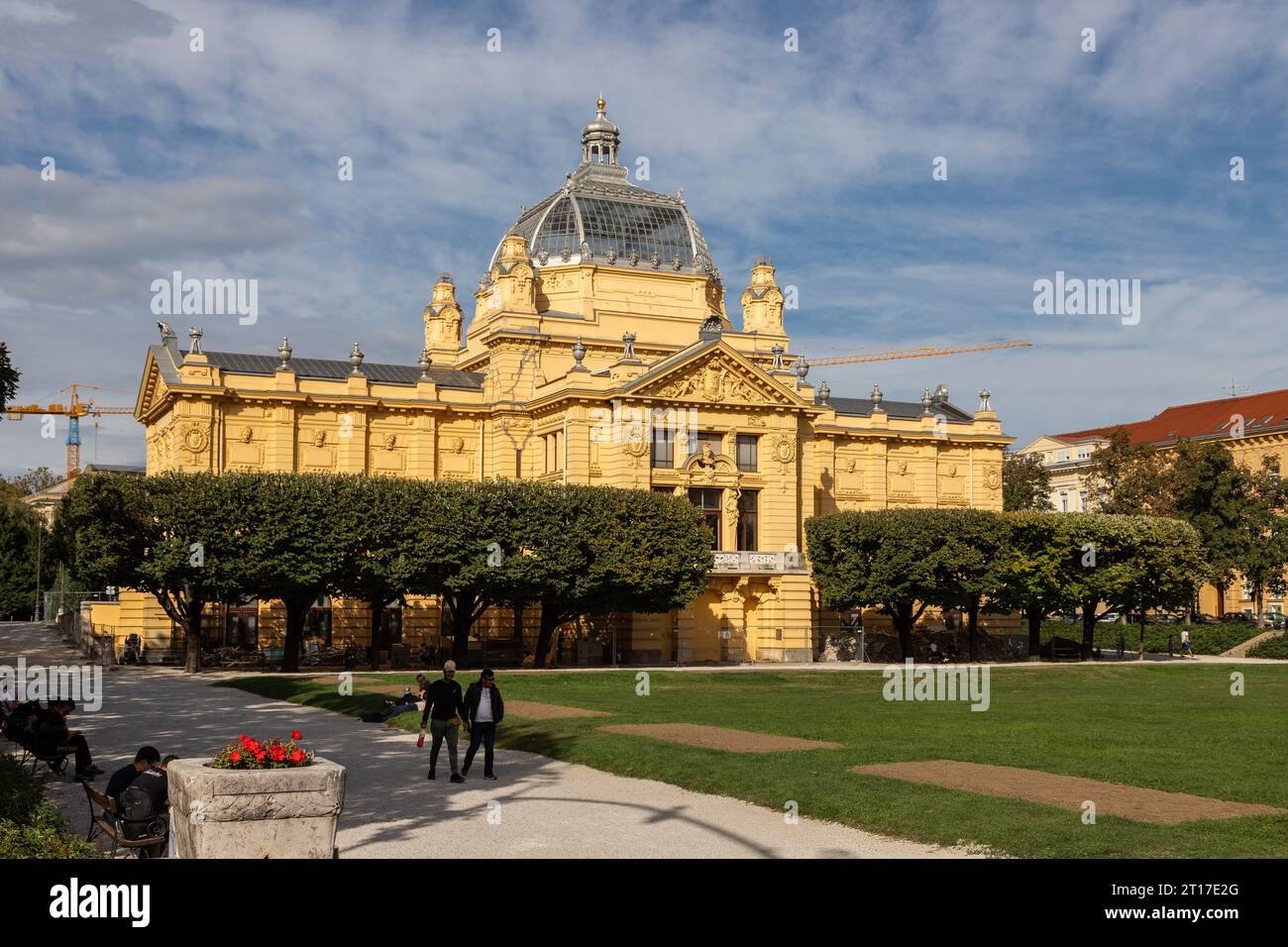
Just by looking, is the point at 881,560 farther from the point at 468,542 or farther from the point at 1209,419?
the point at 1209,419

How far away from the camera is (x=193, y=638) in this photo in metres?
60.1

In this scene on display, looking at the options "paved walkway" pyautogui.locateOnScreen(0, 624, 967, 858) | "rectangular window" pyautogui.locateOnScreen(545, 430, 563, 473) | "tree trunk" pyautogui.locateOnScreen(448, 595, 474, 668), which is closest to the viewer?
"paved walkway" pyautogui.locateOnScreen(0, 624, 967, 858)

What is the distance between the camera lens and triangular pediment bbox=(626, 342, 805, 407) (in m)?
73.8

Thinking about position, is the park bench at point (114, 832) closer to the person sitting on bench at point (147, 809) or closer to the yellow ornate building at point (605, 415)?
the person sitting on bench at point (147, 809)

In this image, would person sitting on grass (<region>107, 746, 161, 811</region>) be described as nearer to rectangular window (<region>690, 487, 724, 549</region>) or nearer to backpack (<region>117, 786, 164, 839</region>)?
backpack (<region>117, 786, 164, 839</region>)

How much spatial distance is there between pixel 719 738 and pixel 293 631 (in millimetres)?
34035

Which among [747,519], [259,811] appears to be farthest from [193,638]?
[259,811]

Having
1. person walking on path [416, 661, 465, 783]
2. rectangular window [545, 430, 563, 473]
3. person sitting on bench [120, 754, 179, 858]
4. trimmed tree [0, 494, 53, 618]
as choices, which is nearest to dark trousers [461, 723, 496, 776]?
person walking on path [416, 661, 465, 783]

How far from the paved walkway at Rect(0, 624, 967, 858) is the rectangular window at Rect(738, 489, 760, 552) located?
41327 millimetres

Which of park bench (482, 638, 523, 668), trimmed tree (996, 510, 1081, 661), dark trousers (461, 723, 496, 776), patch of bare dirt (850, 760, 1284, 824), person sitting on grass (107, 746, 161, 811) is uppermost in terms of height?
trimmed tree (996, 510, 1081, 661)

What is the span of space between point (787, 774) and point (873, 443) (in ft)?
213

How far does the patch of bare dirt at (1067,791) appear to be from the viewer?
20.8 metres

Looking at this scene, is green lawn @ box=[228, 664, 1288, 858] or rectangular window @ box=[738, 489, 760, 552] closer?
green lawn @ box=[228, 664, 1288, 858]

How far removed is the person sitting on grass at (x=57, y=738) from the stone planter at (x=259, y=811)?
10.1m
